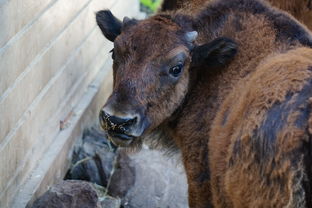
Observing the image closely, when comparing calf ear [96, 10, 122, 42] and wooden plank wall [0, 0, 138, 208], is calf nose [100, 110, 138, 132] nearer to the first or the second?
wooden plank wall [0, 0, 138, 208]

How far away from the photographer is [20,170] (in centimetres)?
653

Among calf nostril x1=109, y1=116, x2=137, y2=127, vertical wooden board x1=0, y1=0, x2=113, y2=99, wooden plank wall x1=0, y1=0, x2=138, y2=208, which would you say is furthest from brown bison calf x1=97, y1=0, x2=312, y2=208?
wooden plank wall x1=0, y1=0, x2=138, y2=208

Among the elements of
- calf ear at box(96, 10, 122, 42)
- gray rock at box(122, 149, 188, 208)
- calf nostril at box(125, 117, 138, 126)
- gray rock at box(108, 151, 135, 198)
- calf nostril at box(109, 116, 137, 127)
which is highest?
calf ear at box(96, 10, 122, 42)

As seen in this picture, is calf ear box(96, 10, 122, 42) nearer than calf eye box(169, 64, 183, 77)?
No

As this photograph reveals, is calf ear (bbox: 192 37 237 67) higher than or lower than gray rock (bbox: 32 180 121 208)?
higher

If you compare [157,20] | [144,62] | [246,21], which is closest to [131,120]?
[144,62]

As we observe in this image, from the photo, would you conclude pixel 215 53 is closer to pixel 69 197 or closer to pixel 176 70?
pixel 176 70

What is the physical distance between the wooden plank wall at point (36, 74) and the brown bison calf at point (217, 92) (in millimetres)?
647

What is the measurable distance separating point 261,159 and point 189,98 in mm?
1597

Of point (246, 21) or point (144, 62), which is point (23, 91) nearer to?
point (144, 62)

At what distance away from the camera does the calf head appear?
5.93m

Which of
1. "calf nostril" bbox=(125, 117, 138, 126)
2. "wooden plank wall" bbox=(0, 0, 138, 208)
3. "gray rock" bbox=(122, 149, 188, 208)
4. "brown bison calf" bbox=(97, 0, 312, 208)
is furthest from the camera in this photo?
"gray rock" bbox=(122, 149, 188, 208)

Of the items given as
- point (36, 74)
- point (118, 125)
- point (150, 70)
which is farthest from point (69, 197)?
point (150, 70)

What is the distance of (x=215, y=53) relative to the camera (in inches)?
248
